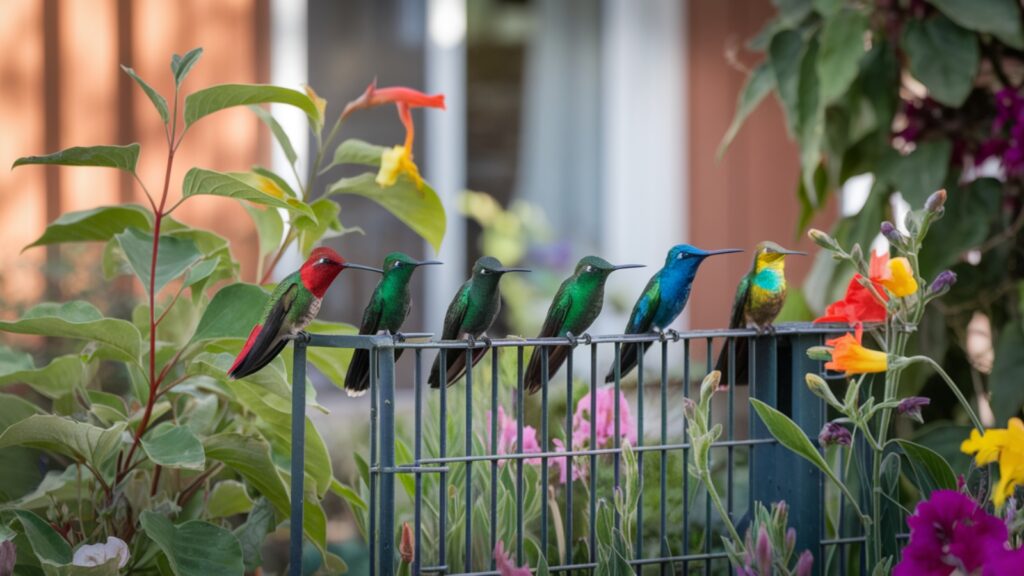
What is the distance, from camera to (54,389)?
1.43m

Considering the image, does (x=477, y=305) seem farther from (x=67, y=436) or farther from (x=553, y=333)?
(x=67, y=436)

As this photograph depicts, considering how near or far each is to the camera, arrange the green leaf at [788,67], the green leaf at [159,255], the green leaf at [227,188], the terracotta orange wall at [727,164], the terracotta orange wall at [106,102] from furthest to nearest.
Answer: the terracotta orange wall at [727,164] → the terracotta orange wall at [106,102] → the green leaf at [788,67] → the green leaf at [159,255] → the green leaf at [227,188]

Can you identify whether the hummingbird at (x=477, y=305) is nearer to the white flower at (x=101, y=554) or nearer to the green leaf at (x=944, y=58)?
the white flower at (x=101, y=554)

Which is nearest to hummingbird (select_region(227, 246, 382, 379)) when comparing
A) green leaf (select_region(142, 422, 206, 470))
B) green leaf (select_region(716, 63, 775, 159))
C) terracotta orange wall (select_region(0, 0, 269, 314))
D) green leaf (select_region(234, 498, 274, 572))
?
green leaf (select_region(142, 422, 206, 470))

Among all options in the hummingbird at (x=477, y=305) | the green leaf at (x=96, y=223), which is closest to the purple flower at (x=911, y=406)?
the hummingbird at (x=477, y=305)

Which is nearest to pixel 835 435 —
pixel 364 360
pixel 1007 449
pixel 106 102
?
pixel 1007 449

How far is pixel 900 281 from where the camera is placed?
3.48 feet

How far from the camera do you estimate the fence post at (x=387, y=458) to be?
101 centimetres

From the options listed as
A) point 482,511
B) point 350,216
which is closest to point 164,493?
point 482,511

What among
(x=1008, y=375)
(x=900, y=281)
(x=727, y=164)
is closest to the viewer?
(x=900, y=281)

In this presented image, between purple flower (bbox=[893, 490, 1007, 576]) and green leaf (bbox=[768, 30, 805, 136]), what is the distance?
1299 millimetres

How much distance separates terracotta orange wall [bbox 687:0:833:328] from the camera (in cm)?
423

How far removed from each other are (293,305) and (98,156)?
278 mm

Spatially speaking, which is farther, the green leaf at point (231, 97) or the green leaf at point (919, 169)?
the green leaf at point (919, 169)
